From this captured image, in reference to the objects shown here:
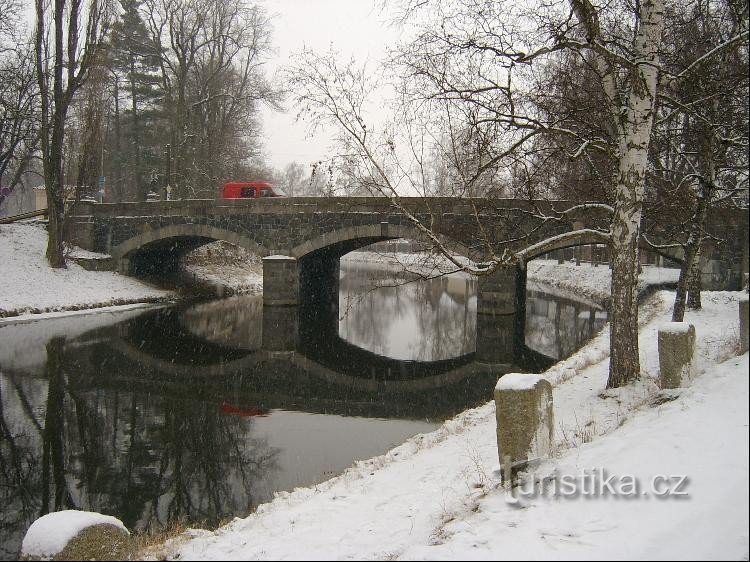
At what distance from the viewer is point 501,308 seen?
20031mm

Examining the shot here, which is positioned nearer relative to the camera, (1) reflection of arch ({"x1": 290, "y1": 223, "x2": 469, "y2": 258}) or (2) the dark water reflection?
(2) the dark water reflection

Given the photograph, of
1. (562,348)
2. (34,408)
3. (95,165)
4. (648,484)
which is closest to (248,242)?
(95,165)

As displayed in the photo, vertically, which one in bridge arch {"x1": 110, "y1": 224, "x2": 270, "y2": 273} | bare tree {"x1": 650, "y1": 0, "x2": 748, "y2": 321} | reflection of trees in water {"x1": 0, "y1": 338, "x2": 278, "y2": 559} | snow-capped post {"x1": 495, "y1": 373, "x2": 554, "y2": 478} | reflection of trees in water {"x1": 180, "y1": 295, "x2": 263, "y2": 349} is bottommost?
reflection of trees in water {"x1": 0, "y1": 338, "x2": 278, "y2": 559}

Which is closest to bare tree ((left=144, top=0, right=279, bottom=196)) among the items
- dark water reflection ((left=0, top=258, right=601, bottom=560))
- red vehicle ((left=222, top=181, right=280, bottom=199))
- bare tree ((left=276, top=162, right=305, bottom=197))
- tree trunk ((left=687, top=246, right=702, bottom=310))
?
red vehicle ((left=222, top=181, right=280, bottom=199))

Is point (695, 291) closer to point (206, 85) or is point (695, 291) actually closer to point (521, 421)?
point (521, 421)

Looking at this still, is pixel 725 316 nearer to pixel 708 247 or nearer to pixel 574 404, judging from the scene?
pixel 708 247

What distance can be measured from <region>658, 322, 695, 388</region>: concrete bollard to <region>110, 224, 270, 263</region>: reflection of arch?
59.8ft

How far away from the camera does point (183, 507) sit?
6.52 meters

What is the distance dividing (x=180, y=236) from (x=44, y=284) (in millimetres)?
5551

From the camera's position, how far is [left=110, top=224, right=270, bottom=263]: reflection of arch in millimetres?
22953

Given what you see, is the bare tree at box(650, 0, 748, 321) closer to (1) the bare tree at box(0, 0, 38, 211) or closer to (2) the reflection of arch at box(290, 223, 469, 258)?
(2) the reflection of arch at box(290, 223, 469, 258)

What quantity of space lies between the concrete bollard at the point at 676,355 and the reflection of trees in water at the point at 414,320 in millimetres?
5772

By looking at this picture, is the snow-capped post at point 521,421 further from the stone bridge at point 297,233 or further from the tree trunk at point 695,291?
the stone bridge at point 297,233

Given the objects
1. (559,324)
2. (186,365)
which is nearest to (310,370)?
(186,365)
